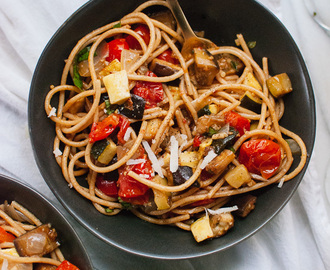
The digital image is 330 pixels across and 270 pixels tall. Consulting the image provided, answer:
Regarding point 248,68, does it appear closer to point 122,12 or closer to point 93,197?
point 122,12

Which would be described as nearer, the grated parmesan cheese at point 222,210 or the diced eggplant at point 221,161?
the diced eggplant at point 221,161

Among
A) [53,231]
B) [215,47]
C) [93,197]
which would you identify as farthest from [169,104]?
[53,231]

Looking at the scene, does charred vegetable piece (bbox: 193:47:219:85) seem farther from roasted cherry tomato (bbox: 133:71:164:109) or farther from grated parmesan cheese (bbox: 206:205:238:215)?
grated parmesan cheese (bbox: 206:205:238:215)

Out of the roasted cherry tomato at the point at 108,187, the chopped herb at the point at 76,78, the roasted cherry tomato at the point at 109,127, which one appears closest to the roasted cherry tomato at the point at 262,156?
the roasted cherry tomato at the point at 109,127

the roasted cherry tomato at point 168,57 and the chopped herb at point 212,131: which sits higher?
the roasted cherry tomato at point 168,57

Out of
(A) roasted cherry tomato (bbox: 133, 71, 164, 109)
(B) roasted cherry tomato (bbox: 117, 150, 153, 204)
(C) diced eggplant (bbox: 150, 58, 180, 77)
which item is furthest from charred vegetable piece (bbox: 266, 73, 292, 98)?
(B) roasted cherry tomato (bbox: 117, 150, 153, 204)

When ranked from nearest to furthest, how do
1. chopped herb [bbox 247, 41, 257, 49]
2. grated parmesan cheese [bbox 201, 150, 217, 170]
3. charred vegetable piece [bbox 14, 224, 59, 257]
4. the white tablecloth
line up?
grated parmesan cheese [bbox 201, 150, 217, 170], charred vegetable piece [bbox 14, 224, 59, 257], chopped herb [bbox 247, 41, 257, 49], the white tablecloth

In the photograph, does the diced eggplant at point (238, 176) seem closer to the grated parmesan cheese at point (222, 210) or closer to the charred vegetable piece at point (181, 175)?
the grated parmesan cheese at point (222, 210)
